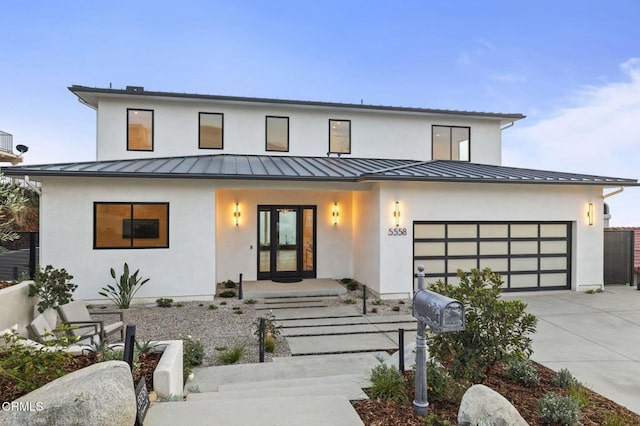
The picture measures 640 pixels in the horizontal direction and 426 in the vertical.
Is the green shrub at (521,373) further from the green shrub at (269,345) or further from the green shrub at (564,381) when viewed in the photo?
the green shrub at (269,345)

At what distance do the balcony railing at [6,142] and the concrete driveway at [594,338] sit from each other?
33564 millimetres

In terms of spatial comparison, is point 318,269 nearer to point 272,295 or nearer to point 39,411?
point 272,295

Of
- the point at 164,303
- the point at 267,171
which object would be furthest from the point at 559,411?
the point at 164,303

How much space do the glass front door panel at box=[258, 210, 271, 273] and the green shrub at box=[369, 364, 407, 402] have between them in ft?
27.5

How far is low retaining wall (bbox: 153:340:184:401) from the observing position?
11.9ft

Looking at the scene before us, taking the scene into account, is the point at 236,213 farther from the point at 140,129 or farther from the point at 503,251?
the point at 503,251

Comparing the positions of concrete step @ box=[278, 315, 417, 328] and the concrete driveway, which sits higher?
the concrete driveway

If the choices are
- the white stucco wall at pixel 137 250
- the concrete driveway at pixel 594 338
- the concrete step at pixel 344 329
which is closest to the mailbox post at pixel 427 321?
the concrete driveway at pixel 594 338

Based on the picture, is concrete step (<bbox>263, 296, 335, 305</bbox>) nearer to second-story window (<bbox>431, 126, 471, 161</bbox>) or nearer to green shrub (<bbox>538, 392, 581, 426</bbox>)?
green shrub (<bbox>538, 392, 581, 426</bbox>)

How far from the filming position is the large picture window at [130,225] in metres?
9.51

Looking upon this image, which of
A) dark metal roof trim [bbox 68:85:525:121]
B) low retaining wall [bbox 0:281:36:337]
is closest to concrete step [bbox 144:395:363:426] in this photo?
low retaining wall [bbox 0:281:36:337]

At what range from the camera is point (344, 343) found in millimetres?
6695

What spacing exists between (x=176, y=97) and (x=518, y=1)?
1307cm

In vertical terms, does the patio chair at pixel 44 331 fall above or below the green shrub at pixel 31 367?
below
